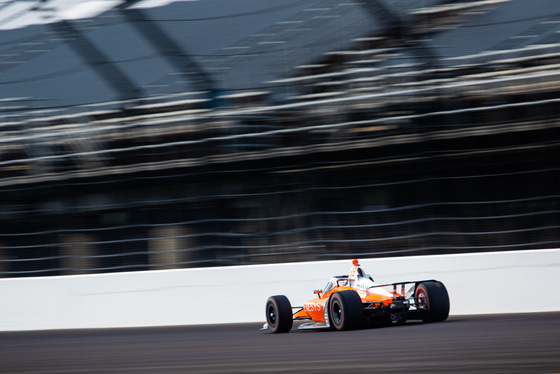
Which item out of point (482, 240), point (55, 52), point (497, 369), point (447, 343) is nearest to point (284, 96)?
point (482, 240)

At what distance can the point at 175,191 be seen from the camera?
873cm

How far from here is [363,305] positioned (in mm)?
5797

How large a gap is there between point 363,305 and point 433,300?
57cm

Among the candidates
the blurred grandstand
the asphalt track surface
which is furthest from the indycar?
the blurred grandstand

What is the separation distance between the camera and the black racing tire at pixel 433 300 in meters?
5.89

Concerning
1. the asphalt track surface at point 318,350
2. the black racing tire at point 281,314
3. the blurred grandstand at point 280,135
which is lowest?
the asphalt track surface at point 318,350

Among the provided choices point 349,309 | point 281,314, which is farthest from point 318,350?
point 281,314

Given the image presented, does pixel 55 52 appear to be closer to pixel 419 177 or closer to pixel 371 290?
pixel 419 177

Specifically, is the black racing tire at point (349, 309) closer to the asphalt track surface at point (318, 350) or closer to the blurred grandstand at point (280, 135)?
the asphalt track surface at point (318, 350)

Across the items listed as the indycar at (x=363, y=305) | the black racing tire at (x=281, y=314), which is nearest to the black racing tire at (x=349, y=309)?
the indycar at (x=363, y=305)

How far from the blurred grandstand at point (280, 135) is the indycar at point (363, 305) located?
120cm

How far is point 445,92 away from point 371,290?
316cm

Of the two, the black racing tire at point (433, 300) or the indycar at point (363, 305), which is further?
the black racing tire at point (433, 300)

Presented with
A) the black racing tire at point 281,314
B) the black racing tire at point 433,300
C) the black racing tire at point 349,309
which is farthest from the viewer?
the black racing tire at point 281,314
